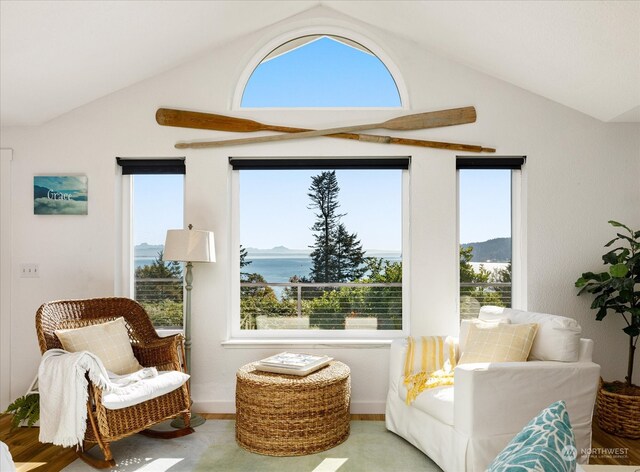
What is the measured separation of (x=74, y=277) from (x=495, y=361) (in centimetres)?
305

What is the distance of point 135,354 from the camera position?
3254 mm

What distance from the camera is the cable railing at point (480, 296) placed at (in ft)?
12.4

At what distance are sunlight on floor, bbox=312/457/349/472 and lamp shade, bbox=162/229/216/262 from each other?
1509 millimetres

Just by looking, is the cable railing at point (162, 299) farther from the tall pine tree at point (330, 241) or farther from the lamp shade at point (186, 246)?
the tall pine tree at point (330, 241)

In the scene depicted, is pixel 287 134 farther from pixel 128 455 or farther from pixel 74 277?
pixel 128 455

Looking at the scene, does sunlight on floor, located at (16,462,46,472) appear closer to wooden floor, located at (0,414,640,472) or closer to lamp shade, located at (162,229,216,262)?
wooden floor, located at (0,414,640,472)

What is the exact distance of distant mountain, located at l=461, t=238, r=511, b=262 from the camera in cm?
379

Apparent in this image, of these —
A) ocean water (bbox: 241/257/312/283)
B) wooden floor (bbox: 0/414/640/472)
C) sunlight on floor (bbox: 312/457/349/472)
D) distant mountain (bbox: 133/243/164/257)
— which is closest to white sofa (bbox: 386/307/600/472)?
wooden floor (bbox: 0/414/640/472)

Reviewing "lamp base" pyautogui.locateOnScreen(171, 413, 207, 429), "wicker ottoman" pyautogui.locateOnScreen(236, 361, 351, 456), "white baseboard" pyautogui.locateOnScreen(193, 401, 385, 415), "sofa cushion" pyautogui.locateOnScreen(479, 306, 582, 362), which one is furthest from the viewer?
"white baseboard" pyautogui.locateOnScreen(193, 401, 385, 415)

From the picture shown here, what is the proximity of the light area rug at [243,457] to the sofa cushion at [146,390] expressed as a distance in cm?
36

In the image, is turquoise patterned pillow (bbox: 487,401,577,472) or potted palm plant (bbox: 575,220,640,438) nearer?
turquoise patterned pillow (bbox: 487,401,577,472)

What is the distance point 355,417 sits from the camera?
350cm

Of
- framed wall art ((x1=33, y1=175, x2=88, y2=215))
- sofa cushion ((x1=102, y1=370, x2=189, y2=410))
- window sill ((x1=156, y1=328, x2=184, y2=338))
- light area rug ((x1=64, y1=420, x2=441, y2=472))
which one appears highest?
framed wall art ((x1=33, y1=175, x2=88, y2=215))

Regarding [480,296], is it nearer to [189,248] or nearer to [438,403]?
[438,403]
